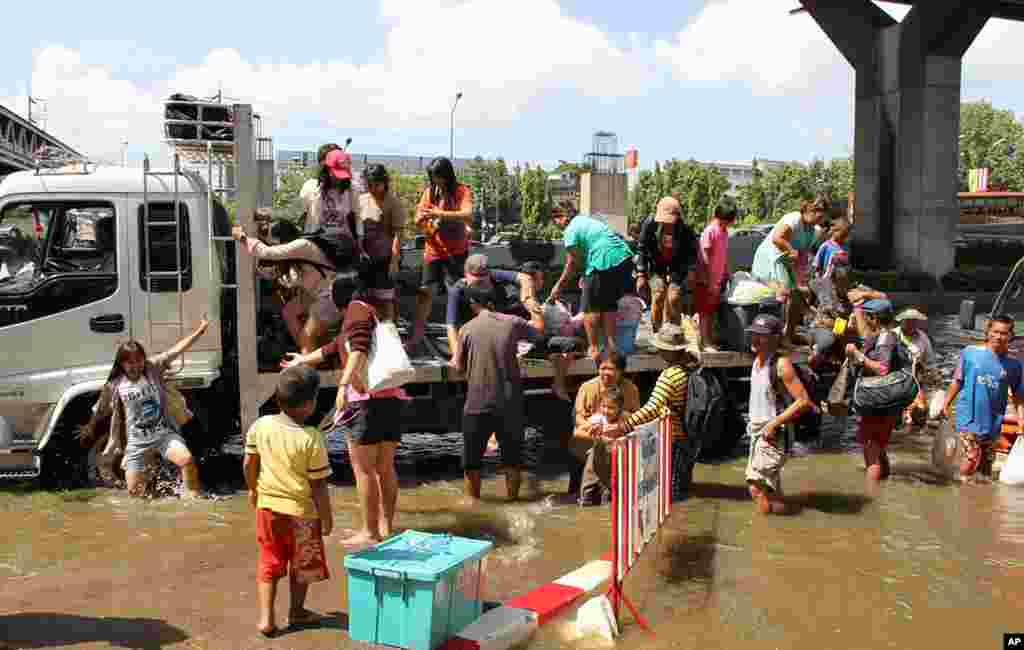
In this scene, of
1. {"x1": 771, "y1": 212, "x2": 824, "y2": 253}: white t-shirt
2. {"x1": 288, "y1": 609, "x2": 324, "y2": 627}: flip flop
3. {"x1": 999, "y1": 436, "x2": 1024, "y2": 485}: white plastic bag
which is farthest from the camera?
{"x1": 771, "y1": 212, "x2": 824, "y2": 253}: white t-shirt

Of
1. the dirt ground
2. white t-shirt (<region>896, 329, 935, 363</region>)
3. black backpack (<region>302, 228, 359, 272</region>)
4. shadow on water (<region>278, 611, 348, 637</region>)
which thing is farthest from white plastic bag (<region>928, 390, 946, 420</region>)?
shadow on water (<region>278, 611, 348, 637</region>)

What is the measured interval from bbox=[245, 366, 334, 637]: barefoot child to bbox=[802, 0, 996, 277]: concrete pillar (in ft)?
97.7

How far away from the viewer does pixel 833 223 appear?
9.38 metres

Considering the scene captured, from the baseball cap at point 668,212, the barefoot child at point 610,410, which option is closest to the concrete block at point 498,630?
the barefoot child at point 610,410

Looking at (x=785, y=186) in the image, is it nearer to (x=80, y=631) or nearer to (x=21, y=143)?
(x=21, y=143)

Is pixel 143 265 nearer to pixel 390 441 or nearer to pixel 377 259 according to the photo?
pixel 377 259

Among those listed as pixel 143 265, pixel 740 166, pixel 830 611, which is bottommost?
pixel 830 611

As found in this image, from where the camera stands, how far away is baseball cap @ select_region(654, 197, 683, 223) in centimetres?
827

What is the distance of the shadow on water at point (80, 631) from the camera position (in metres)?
4.64

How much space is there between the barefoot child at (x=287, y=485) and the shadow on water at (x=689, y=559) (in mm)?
2238

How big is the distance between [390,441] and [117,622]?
1.89 metres

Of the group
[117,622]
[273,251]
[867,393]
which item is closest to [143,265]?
[273,251]

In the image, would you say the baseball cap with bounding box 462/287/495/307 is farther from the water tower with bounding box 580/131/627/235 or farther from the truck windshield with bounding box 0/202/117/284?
the water tower with bounding box 580/131/627/235

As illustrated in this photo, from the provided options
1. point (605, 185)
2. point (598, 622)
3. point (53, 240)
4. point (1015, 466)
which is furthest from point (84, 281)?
point (605, 185)
